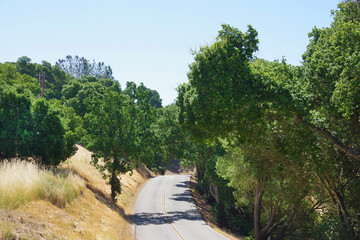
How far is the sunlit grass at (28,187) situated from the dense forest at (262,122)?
203 inches

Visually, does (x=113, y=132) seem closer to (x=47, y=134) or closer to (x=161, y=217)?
(x=47, y=134)

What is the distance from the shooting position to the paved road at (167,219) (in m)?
20.4

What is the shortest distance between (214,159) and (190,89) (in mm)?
18609

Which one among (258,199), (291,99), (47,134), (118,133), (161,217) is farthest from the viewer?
(161,217)

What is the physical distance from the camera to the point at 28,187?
12.5 m

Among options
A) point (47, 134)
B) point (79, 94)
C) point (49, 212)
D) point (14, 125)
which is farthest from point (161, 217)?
point (79, 94)

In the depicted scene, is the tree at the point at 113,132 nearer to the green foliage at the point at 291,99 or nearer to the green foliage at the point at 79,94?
the green foliage at the point at 291,99

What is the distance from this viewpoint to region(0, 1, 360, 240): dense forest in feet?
37.0

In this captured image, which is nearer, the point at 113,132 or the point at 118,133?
the point at 113,132

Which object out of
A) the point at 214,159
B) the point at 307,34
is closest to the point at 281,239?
the point at 214,159

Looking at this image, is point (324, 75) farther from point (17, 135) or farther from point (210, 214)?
point (210, 214)

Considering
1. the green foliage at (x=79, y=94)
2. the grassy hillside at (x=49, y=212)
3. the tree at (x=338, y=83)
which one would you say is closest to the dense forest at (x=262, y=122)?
the tree at (x=338, y=83)

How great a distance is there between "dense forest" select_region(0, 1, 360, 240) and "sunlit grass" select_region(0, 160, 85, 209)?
16.9 ft

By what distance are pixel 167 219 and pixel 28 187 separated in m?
15.4
